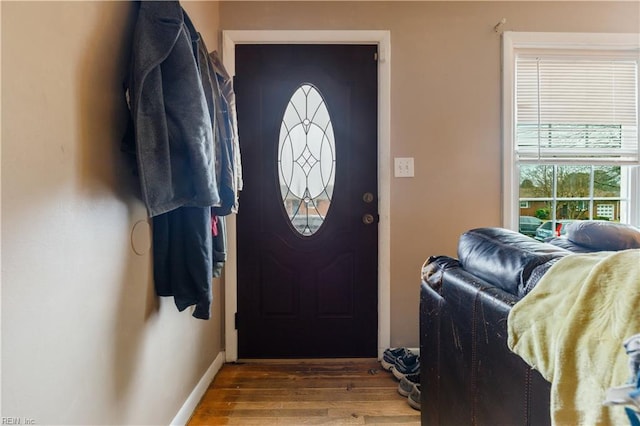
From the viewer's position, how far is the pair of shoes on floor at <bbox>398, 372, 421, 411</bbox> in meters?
1.48

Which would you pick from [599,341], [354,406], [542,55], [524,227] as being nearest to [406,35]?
[542,55]

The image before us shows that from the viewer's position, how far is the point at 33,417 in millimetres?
676

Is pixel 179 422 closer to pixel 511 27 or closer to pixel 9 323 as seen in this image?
pixel 9 323

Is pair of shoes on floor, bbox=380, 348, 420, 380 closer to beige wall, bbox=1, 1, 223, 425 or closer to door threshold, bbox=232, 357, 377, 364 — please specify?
door threshold, bbox=232, 357, 377, 364

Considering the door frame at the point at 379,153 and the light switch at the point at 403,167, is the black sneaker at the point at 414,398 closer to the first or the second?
the door frame at the point at 379,153

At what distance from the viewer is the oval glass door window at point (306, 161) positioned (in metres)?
1.92

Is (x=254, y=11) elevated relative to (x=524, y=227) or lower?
elevated

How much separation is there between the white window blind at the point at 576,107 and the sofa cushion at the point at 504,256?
1.26m

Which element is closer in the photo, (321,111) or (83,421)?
(83,421)

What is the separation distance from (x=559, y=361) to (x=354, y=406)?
4.00 ft

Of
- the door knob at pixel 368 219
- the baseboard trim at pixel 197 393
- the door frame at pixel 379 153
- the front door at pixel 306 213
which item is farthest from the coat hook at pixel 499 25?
the baseboard trim at pixel 197 393

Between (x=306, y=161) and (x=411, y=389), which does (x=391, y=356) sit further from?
(x=306, y=161)

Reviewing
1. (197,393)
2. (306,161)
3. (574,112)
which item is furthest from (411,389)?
(574,112)

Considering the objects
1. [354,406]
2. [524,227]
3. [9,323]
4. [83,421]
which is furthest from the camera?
[524,227]
